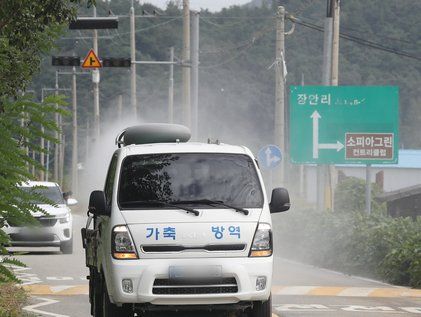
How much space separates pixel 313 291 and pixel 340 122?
1417 centimetres

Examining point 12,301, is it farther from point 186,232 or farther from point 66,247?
point 66,247

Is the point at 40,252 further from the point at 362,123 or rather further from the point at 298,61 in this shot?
the point at 298,61

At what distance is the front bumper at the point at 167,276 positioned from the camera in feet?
42.7

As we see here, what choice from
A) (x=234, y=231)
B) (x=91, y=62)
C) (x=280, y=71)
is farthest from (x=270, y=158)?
(x=234, y=231)

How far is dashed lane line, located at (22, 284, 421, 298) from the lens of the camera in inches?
794

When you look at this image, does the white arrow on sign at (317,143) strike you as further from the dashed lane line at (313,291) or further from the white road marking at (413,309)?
the white road marking at (413,309)

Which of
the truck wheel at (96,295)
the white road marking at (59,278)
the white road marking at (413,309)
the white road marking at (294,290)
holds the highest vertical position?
the truck wheel at (96,295)

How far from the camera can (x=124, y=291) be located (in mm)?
13047

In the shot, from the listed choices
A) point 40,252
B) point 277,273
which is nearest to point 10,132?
point 277,273

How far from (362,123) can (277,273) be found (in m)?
9.77

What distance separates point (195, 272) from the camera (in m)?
13.1

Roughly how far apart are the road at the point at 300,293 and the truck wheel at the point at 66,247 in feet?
9.83

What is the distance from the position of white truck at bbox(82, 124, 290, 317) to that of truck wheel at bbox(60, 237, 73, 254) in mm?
16538

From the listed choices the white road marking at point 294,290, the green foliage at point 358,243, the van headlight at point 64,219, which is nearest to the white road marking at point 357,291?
the white road marking at point 294,290
